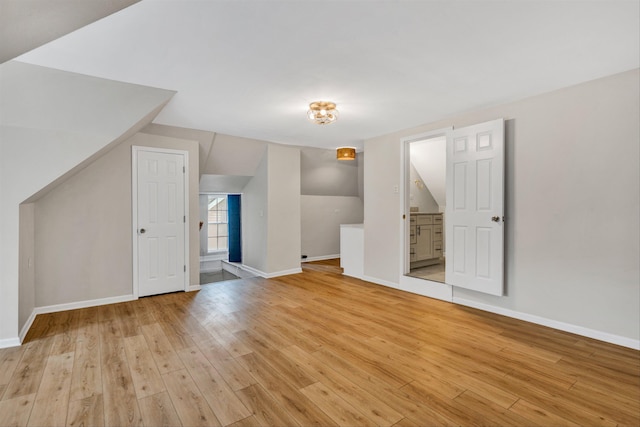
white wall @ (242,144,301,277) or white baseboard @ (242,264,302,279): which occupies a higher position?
white wall @ (242,144,301,277)

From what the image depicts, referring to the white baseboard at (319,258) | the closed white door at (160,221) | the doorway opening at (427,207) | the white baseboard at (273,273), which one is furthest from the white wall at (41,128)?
the white baseboard at (319,258)

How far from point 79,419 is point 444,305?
352 centimetres

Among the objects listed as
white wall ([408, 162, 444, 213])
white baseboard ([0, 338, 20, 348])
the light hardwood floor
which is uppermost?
white wall ([408, 162, 444, 213])

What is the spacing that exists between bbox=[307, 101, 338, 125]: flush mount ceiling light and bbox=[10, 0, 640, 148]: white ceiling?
0.32 feet

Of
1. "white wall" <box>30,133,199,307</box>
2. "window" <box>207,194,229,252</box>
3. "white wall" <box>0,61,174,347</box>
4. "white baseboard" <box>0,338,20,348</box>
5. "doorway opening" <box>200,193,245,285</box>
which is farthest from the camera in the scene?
"window" <box>207,194,229,252</box>

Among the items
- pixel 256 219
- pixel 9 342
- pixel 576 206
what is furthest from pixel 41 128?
pixel 576 206

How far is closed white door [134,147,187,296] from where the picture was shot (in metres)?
4.04

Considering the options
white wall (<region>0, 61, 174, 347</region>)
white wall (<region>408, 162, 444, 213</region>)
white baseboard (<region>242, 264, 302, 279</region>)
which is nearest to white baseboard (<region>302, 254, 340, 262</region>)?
white baseboard (<region>242, 264, 302, 279</region>)

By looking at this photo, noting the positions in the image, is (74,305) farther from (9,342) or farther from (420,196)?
(420,196)

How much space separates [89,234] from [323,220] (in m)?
4.53

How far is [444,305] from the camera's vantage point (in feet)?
12.2

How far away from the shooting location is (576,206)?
9.29ft

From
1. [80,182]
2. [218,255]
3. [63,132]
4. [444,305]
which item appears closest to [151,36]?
[63,132]

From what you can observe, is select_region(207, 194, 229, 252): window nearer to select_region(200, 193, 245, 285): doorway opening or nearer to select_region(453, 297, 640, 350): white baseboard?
select_region(200, 193, 245, 285): doorway opening
